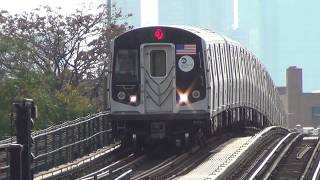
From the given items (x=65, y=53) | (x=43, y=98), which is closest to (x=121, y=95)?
(x=43, y=98)

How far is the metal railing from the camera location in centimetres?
1805

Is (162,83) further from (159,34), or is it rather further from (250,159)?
(250,159)

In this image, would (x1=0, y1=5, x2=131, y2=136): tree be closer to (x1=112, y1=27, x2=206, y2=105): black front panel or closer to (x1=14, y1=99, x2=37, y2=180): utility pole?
(x1=112, y1=27, x2=206, y2=105): black front panel

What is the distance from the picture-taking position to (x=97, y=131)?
22.7 metres

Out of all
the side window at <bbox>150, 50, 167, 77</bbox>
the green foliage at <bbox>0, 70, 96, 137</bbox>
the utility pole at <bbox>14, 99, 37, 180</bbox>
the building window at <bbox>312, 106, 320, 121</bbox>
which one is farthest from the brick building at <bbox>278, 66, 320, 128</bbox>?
the utility pole at <bbox>14, 99, 37, 180</bbox>

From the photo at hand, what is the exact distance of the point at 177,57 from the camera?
19.5m

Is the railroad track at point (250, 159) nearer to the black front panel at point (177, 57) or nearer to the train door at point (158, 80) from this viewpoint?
the black front panel at point (177, 57)

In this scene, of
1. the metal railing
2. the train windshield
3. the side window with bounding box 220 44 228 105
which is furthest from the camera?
the side window with bounding box 220 44 228 105

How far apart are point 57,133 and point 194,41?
4.25m

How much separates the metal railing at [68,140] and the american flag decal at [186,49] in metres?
3.59

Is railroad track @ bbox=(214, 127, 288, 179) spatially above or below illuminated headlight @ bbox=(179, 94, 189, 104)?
below

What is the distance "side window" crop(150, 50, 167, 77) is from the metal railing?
9.06ft

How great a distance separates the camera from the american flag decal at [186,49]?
64.0 feet

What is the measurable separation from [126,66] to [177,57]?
1350 millimetres
